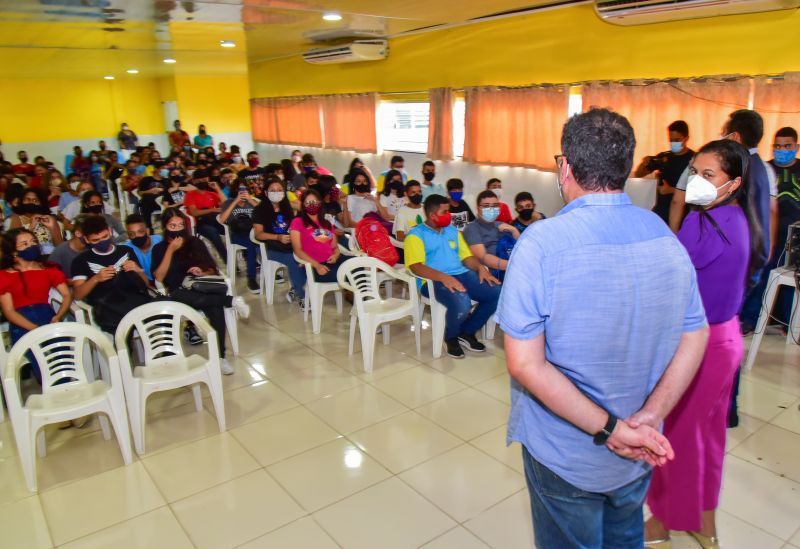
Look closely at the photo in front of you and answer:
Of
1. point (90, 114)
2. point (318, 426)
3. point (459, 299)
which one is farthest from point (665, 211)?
point (90, 114)

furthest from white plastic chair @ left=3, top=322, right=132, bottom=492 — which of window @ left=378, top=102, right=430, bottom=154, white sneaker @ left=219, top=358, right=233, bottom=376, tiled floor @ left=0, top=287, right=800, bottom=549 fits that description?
window @ left=378, top=102, right=430, bottom=154

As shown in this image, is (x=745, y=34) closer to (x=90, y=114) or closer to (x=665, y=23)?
(x=665, y=23)

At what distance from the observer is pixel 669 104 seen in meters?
5.39

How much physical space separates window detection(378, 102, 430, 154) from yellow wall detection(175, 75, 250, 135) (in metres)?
6.59

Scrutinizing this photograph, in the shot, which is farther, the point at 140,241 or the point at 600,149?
the point at 140,241

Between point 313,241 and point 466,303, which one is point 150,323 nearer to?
point 313,241

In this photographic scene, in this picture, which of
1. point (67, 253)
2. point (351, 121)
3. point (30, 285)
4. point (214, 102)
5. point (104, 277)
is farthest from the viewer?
point (214, 102)

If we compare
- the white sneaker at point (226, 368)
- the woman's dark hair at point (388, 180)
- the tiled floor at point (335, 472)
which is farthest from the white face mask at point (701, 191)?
the woman's dark hair at point (388, 180)

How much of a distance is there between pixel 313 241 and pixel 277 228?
2.35ft

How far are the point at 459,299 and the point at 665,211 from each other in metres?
2.34

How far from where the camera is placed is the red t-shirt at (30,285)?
11.1 feet

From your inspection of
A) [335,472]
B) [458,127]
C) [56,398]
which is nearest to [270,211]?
A: [56,398]

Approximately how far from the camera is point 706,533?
233 cm

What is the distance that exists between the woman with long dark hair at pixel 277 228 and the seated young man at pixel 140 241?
1.26 m
